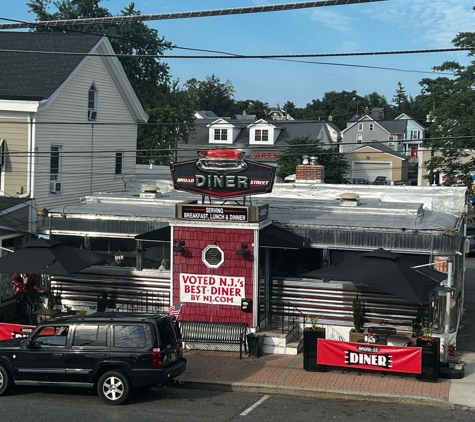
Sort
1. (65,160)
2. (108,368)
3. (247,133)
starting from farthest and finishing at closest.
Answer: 1. (247,133)
2. (65,160)
3. (108,368)

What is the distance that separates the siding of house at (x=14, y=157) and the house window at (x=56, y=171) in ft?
5.14

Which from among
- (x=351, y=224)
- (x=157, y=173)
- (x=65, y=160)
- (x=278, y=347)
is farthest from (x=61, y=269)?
(x=157, y=173)

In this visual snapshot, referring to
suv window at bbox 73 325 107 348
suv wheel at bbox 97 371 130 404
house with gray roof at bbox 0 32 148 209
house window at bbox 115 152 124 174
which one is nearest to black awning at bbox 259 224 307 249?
suv window at bbox 73 325 107 348

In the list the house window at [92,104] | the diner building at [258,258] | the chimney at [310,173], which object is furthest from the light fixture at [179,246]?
the house window at [92,104]

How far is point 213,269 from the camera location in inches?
756

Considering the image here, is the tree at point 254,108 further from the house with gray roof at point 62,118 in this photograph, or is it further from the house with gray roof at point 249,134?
the house with gray roof at point 62,118

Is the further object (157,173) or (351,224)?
(157,173)

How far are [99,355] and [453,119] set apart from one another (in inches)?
1552

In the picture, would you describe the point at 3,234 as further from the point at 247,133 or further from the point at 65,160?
the point at 247,133

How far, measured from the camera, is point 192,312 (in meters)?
19.5

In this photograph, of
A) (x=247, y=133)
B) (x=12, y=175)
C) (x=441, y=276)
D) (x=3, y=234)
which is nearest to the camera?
(x=441, y=276)

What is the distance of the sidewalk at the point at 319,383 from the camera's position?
596 inches

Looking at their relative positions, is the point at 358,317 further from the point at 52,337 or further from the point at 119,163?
the point at 119,163

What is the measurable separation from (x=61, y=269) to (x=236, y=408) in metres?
6.78
